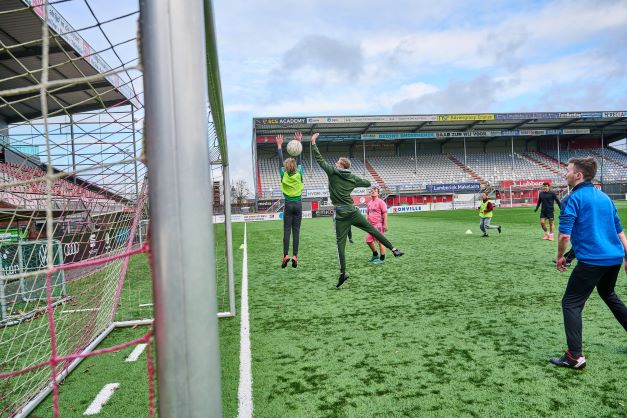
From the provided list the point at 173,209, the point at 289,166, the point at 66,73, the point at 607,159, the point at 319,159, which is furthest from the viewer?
the point at 607,159

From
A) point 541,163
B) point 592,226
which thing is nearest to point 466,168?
point 541,163

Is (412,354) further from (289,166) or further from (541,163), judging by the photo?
(541,163)

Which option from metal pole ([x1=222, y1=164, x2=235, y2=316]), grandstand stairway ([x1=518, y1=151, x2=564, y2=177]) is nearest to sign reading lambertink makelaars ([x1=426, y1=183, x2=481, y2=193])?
grandstand stairway ([x1=518, y1=151, x2=564, y2=177])

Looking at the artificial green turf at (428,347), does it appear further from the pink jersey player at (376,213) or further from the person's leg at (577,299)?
the pink jersey player at (376,213)

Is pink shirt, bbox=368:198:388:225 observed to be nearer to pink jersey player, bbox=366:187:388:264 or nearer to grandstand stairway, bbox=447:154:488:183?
pink jersey player, bbox=366:187:388:264

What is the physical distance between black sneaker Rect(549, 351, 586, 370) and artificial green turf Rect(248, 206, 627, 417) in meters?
0.08

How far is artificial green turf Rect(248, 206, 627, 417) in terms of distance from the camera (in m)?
2.70

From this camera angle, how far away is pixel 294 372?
10.7 ft

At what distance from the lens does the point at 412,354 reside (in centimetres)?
355

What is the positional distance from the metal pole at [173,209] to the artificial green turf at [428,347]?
1.89 meters

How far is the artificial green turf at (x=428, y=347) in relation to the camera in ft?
8.86

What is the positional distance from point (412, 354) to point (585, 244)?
1.64 metres

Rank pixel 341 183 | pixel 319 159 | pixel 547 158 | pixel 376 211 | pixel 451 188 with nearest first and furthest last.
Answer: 1. pixel 319 159
2. pixel 341 183
3. pixel 376 211
4. pixel 451 188
5. pixel 547 158

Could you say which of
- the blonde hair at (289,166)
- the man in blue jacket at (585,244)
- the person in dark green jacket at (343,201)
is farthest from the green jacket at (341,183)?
the man in blue jacket at (585,244)
